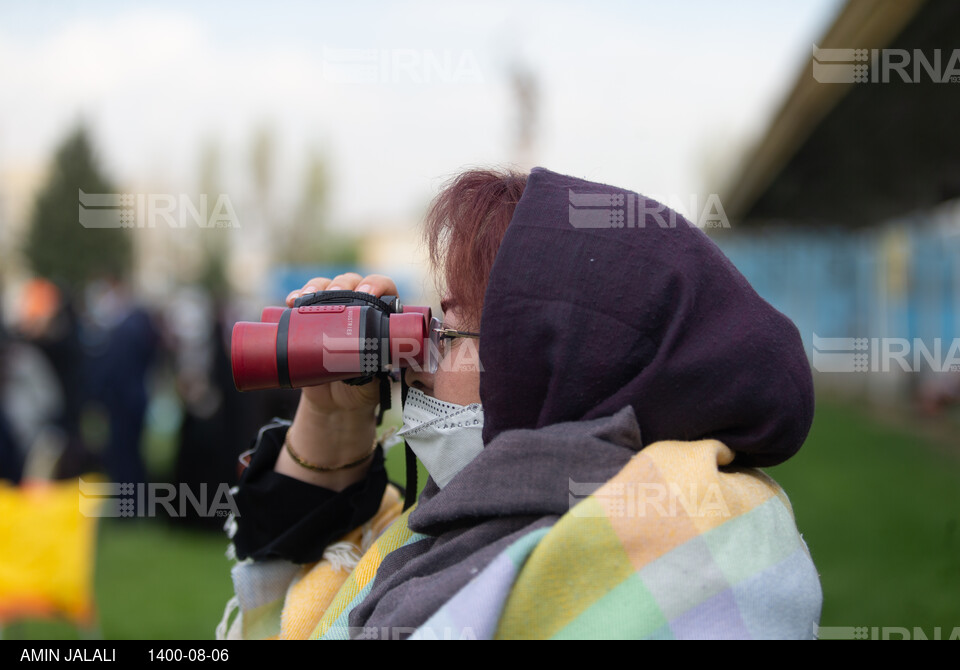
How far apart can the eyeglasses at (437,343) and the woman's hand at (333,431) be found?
8.1 inches

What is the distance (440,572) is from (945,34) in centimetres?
511

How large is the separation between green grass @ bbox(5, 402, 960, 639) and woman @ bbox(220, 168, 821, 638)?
0.67m

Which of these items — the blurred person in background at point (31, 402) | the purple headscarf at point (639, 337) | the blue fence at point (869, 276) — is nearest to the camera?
the purple headscarf at point (639, 337)

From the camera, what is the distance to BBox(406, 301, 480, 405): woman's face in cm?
168

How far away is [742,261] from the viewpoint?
77.5ft

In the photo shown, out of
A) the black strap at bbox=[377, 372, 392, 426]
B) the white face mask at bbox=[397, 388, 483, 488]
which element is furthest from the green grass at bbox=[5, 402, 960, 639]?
the white face mask at bbox=[397, 388, 483, 488]

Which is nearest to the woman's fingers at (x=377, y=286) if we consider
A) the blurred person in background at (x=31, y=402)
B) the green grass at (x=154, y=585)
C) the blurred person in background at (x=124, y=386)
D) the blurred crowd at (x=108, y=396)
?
the green grass at (x=154, y=585)

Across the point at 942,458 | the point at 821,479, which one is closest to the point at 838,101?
the point at 821,479

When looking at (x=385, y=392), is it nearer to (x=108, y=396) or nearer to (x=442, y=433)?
(x=442, y=433)

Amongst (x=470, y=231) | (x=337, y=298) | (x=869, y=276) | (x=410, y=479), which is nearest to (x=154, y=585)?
(x=410, y=479)

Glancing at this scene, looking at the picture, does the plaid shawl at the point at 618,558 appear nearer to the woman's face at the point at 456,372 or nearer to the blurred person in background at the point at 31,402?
the woman's face at the point at 456,372

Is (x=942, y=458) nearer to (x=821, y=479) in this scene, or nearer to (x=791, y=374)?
(x=821, y=479)

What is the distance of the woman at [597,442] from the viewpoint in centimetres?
133

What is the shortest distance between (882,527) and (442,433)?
18.7 feet
